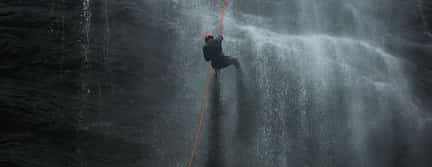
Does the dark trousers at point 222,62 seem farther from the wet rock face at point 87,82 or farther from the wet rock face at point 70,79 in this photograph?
the wet rock face at point 70,79

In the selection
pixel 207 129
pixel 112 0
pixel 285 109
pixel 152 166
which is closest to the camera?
pixel 152 166

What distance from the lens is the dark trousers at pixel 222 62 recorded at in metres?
12.4

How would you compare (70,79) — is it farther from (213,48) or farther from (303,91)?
(303,91)

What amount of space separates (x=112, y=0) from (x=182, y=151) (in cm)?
565

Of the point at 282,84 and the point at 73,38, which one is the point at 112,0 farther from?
the point at 282,84

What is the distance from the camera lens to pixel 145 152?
452 inches

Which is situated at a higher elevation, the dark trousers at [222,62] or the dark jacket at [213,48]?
the dark jacket at [213,48]

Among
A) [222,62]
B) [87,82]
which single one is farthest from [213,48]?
[87,82]

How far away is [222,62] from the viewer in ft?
41.0

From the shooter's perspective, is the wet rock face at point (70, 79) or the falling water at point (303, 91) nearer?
the wet rock face at point (70, 79)

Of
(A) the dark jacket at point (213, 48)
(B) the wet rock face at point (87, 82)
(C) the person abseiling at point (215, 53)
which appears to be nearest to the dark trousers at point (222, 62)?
A: (C) the person abseiling at point (215, 53)

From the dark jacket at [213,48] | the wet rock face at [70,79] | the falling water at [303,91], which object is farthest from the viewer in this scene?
the falling water at [303,91]

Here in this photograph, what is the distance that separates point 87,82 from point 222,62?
353cm

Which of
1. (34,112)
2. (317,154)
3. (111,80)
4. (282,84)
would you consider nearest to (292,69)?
(282,84)
